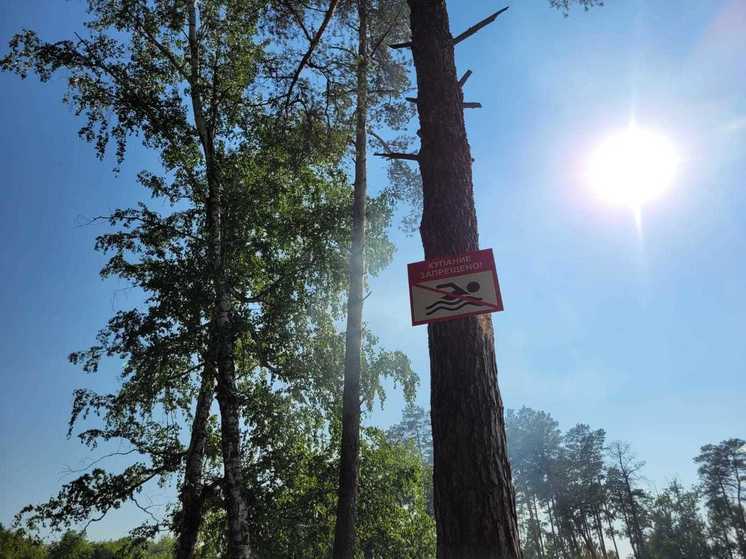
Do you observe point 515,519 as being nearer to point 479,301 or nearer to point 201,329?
point 479,301

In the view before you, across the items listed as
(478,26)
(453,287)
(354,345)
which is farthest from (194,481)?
(478,26)

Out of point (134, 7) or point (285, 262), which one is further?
point (134, 7)

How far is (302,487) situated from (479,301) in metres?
9.47

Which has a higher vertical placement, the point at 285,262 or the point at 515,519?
the point at 285,262

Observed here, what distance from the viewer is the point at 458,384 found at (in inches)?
129

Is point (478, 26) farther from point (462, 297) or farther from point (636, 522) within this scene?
point (636, 522)

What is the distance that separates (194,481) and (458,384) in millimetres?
9198

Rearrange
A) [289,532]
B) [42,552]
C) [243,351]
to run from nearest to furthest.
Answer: [289,532] → [243,351] → [42,552]

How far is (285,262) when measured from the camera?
11.8 m

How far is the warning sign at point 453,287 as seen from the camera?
330 centimetres

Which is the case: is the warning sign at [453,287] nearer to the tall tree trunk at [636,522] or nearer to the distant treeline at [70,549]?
the distant treeline at [70,549]

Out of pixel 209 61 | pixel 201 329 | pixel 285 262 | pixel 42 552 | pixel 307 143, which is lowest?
pixel 42 552

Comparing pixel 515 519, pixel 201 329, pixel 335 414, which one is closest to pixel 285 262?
pixel 201 329

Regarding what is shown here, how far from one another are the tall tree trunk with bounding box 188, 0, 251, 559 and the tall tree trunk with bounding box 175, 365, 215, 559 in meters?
0.43
